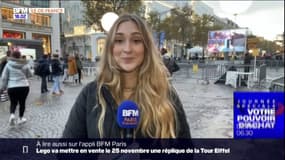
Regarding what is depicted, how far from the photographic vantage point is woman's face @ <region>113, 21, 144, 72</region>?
106cm

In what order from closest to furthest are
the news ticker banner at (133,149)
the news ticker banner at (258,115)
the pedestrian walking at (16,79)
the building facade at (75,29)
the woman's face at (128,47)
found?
the woman's face at (128,47) → the news ticker banner at (133,149) → the news ticker banner at (258,115) → the building facade at (75,29) → the pedestrian walking at (16,79)

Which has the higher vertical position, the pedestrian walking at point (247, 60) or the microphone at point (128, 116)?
the pedestrian walking at point (247, 60)

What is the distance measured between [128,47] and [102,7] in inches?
101

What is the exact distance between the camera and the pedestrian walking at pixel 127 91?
3.51 feet

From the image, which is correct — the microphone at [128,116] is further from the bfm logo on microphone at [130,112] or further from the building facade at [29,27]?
the building facade at [29,27]

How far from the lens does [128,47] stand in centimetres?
107

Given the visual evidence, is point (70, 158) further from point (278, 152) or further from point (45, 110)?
point (45, 110)

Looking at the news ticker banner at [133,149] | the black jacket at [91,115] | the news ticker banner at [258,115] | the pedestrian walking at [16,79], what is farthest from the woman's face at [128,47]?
the pedestrian walking at [16,79]

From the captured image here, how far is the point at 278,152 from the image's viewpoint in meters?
1.50

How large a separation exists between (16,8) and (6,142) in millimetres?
795

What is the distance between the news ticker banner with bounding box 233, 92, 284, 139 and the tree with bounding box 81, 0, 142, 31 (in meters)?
1.49

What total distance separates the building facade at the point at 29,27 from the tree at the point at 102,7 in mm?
520

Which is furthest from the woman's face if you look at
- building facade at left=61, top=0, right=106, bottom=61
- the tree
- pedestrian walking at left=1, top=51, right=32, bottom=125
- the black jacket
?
pedestrian walking at left=1, top=51, right=32, bottom=125

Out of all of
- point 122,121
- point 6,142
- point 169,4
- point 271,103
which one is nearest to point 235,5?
point 271,103
